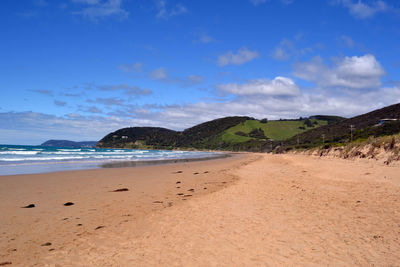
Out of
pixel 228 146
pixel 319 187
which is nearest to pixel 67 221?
pixel 319 187

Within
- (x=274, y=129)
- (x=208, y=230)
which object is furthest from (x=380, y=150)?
(x=274, y=129)

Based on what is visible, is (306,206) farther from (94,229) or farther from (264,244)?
(94,229)

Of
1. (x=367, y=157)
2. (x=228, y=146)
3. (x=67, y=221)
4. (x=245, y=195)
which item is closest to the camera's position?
(x=67, y=221)

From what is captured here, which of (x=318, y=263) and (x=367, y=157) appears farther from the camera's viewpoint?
(x=367, y=157)

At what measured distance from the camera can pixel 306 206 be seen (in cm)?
881

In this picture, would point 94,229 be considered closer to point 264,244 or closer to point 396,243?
point 264,244

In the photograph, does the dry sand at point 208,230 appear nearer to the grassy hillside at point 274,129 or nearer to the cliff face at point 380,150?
the cliff face at point 380,150

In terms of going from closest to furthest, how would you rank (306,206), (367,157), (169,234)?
(169,234)
(306,206)
(367,157)

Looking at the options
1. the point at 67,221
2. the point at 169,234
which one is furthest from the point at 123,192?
the point at 169,234

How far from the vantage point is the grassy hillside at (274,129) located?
551ft

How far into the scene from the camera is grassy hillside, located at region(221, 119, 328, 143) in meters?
168

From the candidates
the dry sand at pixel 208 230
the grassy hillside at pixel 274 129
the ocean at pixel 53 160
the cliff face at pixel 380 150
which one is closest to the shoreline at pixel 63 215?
the dry sand at pixel 208 230

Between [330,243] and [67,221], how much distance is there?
256 inches

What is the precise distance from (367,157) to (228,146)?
143 metres
